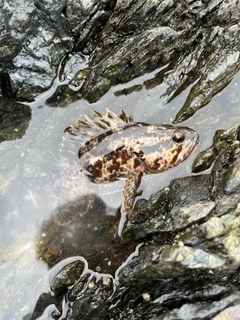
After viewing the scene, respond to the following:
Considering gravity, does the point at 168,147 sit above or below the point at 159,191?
above

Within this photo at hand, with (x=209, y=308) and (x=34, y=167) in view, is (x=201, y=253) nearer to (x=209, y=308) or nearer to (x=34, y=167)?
(x=209, y=308)

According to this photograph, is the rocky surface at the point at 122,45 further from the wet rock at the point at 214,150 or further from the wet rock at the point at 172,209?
the wet rock at the point at 172,209

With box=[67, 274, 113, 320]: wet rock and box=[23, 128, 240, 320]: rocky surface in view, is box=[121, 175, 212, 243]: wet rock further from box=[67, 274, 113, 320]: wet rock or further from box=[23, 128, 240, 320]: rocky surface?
box=[67, 274, 113, 320]: wet rock

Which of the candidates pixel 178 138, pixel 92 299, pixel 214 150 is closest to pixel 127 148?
pixel 178 138

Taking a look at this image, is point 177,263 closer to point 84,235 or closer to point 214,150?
point 84,235

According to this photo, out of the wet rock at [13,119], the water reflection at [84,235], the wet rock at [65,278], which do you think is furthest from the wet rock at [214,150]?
the wet rock at [13,119]

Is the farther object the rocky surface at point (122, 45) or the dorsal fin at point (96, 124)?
the rocky surface at point (122, 45)

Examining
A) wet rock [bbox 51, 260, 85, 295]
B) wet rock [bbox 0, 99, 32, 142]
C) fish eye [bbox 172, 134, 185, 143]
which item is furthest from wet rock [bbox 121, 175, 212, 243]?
wet rock [bbox 0, 99, 32, 142]

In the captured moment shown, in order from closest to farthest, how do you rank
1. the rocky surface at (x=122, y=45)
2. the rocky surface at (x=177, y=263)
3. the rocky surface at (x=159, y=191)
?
the rocky surface at (x=177, y=263) → the rocky surface at (x=159, y=191) → the rocky surface at (x=122, y=45)
